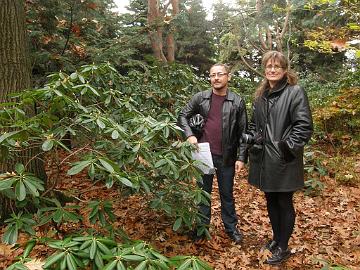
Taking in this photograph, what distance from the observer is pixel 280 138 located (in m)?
3.07

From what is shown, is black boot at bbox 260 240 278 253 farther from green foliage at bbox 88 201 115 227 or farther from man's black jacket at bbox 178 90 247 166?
green foliage at bbox 88 201 115 227

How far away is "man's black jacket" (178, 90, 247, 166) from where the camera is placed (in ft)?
11.6

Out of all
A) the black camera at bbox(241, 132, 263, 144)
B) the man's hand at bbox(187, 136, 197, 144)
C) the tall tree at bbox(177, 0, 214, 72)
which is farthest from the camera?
the tall tree at bbox(177, 0, 214, 72)

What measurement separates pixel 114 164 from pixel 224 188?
1.91 meters

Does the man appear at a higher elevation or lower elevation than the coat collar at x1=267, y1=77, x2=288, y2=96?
lower

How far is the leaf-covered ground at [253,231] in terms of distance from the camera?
11.4 ft

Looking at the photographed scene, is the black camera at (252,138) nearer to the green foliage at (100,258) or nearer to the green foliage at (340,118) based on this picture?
the green foliage at (100,258)

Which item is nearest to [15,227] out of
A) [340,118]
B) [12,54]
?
[12,54]

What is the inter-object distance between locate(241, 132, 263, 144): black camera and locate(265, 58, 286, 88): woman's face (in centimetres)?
55

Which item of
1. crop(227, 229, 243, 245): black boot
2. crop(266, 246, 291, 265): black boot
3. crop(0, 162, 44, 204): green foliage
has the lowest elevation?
crop(227, 229, 243, 245): black boot

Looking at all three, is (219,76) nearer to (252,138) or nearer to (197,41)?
(252,138)

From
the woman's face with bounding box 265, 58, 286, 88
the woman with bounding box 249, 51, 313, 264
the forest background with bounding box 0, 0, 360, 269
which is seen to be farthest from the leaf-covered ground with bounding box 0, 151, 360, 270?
the woman's face with bounding box 265, 58, 286, 88

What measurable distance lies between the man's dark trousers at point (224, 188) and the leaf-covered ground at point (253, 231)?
0.77 feet

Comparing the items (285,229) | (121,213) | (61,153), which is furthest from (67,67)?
(285,229)
